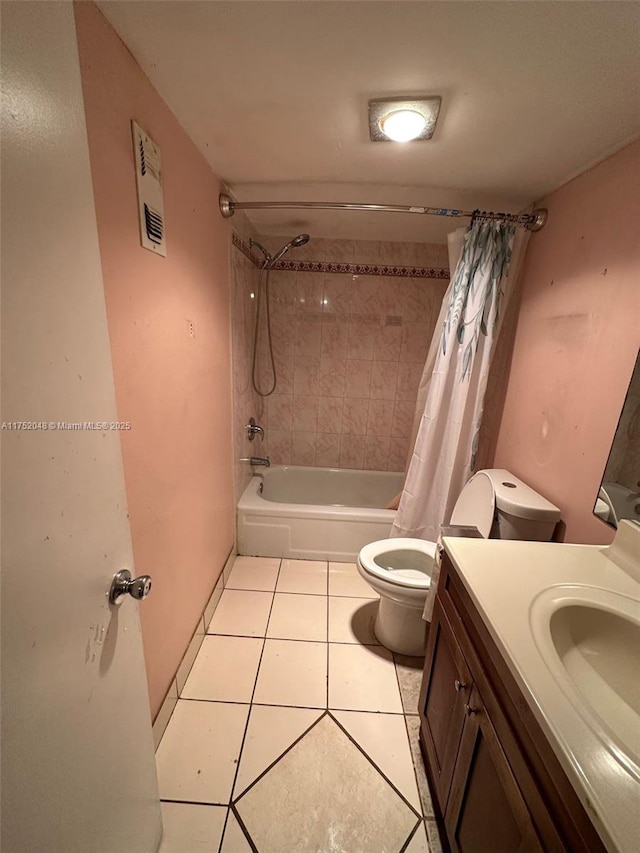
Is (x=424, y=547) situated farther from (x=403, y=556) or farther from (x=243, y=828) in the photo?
(x=243, y=828)

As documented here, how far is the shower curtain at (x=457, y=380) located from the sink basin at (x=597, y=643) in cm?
96

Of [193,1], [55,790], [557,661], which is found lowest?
[55,790]

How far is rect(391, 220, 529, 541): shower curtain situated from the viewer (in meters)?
1.59

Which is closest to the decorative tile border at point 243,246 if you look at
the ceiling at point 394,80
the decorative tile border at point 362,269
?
the decorative tile border at point 362,269

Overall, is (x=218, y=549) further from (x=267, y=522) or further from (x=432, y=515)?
(x=432, y=515)

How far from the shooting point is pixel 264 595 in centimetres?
188

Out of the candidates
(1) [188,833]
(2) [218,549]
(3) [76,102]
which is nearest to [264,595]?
(2) [218,549]

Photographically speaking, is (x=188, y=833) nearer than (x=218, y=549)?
Yes

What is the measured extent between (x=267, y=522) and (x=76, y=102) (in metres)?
1.97

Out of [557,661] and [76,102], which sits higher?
[76,102]

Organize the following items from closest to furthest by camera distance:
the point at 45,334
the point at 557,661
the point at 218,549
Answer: the point at 45,334
the point at 557,661
the point at 218,549

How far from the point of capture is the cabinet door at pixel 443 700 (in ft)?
2.81

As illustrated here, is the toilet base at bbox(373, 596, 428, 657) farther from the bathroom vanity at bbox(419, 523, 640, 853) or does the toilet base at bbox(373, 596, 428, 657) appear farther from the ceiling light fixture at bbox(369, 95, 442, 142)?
the ceiling light fixture at bbox(369, 95, 442, 142)

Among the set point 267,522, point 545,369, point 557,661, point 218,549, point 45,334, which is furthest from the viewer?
point 267,522
